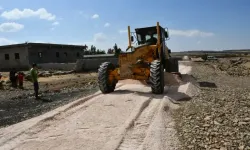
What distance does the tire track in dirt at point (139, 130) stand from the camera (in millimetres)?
5781

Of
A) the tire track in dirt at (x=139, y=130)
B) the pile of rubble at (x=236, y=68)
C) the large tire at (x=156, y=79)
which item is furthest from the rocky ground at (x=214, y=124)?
the pile of rubble at (x=236, y=68)

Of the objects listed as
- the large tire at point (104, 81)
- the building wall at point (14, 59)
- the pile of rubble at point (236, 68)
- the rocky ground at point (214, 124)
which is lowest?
the pile of rubble at point (236, 68)

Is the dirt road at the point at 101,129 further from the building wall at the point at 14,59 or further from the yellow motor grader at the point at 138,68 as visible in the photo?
the building wall at the point at 14,59

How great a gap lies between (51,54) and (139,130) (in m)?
31.5

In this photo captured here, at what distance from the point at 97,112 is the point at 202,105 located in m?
3.23

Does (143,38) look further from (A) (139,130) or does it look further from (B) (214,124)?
(A) (139,130)

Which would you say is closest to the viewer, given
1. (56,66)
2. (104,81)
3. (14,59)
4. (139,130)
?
(139,130)

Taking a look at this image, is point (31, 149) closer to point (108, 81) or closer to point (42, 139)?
point (42, 139)

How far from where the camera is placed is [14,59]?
3478 cm

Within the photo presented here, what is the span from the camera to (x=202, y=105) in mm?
9219

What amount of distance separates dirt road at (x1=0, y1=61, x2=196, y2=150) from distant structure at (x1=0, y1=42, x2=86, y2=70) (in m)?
26.2

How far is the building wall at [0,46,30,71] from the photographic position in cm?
3388

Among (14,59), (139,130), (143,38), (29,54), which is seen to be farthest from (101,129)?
(14,59)

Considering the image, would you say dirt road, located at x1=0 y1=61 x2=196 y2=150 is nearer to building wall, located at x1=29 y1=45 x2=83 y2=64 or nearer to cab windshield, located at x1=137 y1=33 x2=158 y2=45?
cab windshield, located at x1=137 y1=33 x2=158 y2=45
